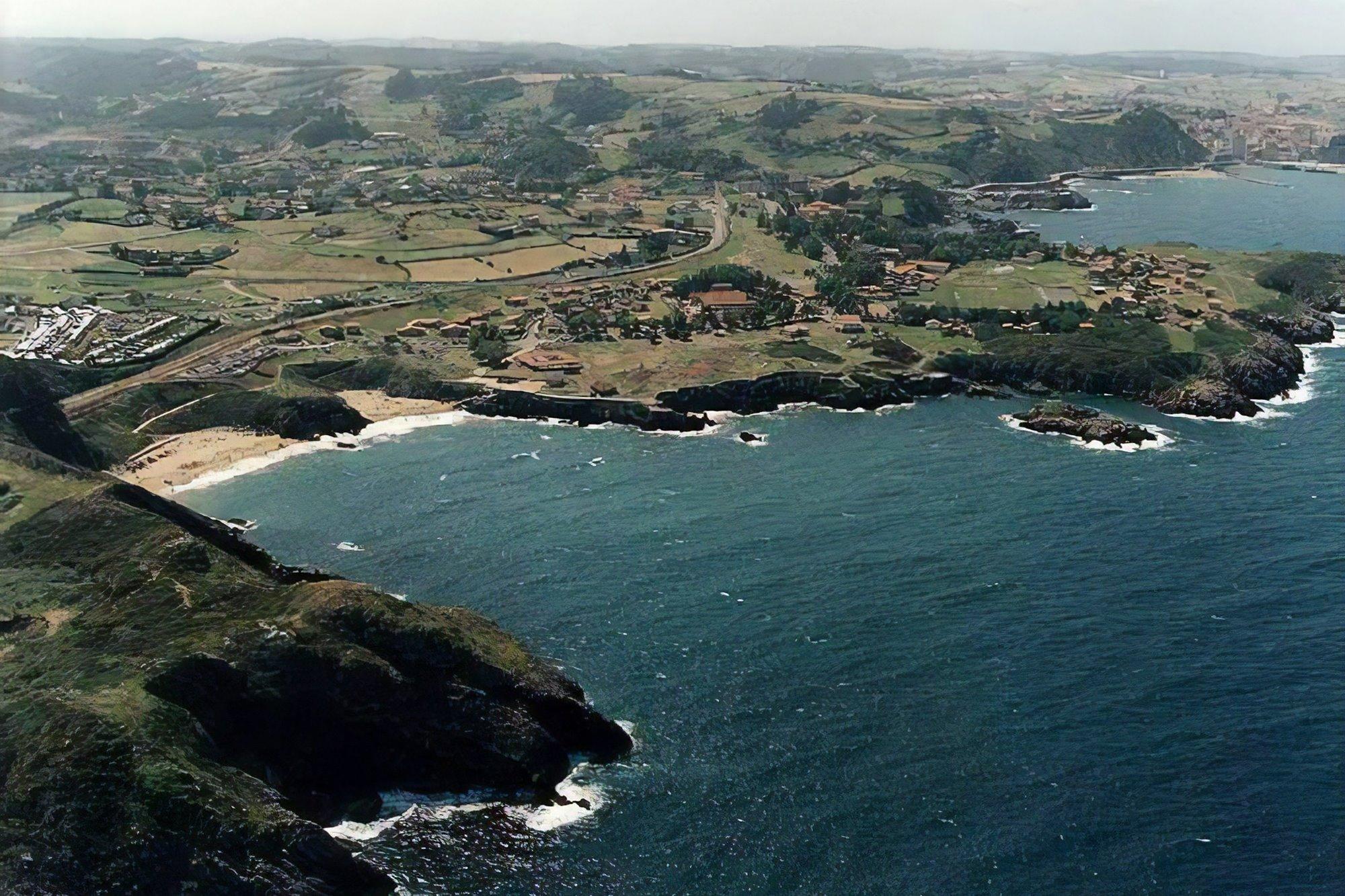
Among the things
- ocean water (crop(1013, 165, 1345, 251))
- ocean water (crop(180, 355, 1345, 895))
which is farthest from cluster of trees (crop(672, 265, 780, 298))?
ocean water (crop(1013, 165, 1345, 251))

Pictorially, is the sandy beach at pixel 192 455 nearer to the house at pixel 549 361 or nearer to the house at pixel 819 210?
the house at pixel 549 361

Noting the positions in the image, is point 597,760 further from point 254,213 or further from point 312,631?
point 254,213

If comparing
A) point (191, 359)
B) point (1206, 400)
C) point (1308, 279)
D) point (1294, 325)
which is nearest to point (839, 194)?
point (1308, 279)

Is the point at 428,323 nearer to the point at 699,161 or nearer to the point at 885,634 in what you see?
the point at 885,634

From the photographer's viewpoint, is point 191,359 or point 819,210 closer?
point 191,359

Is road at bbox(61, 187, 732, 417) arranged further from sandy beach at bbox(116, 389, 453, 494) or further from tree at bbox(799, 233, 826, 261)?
tree at bbox(799, 233, 826, 261)

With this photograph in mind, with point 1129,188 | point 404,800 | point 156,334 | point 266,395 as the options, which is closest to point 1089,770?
point 404,800
